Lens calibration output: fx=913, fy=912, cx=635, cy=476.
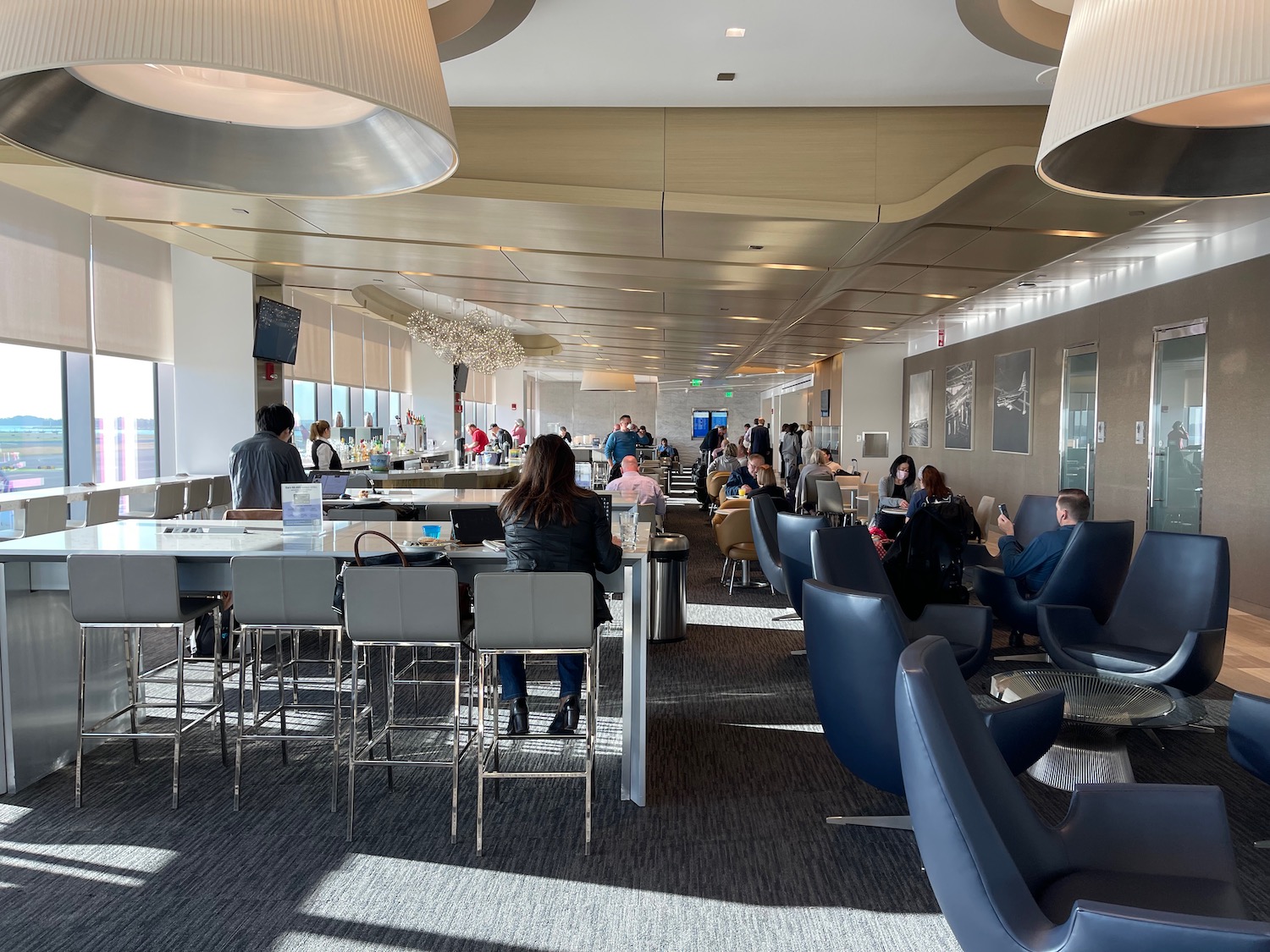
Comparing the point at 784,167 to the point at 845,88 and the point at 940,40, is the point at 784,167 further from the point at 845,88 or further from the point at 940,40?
the point at 940,40

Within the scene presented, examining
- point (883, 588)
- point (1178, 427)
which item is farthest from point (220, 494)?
point (1178, 427)

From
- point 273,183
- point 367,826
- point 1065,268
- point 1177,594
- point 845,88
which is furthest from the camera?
point 1065,268

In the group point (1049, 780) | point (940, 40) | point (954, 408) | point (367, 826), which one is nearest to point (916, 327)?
point (954, 408)

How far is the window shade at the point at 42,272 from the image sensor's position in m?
7.36

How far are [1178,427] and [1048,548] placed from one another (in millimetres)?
4394

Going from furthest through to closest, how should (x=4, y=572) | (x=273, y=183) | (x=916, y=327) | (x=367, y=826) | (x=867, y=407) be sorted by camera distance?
(x=867, y=407) < (x=916, y=327) < (x=4, y=572) < (x=367, y=826) < (x=273, y=183)

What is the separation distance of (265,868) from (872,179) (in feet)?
16.6

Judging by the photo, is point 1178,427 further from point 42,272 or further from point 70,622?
point 42,272

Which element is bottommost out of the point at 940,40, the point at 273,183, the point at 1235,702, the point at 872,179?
the point at 1235,702

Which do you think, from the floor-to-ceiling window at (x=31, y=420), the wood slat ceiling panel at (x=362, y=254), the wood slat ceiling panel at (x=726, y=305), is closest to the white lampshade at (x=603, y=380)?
the wood slat ceiling panel at (x=726, y=305)

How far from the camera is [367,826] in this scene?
136 inches

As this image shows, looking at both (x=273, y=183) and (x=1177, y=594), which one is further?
(x=1177, y=594)

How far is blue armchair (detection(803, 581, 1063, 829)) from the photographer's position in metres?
2.95

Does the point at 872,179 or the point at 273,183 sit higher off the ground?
the point at 872,179
